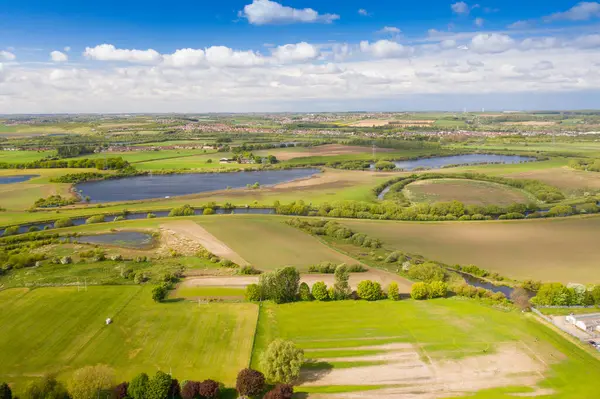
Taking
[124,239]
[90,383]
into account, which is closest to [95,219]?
[124,239]

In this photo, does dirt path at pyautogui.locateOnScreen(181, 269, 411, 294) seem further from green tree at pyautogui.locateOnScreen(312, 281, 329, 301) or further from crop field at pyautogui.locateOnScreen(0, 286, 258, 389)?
crop field at pyautogui.locateOnScreen(0, 286, 258, 389)

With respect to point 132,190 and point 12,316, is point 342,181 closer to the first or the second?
point 132,190

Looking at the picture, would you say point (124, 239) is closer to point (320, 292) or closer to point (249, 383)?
point (320, 292)

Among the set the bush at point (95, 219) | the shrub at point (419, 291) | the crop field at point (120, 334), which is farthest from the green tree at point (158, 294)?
the bush at point (95, 219)

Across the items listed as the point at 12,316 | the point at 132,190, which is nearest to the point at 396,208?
the point at 12,316

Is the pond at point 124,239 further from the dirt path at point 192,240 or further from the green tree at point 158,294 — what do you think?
the green tree at point 158,294

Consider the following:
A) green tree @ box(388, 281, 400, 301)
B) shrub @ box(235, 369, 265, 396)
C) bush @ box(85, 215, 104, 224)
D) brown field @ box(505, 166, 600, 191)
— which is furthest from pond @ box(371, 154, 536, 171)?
shrub @ box(235, 369, 265, 396)
